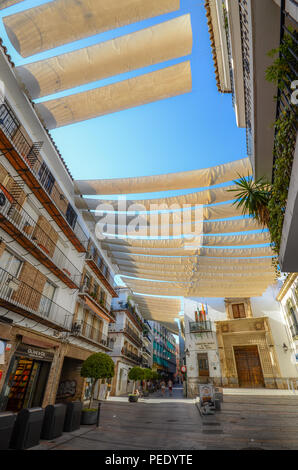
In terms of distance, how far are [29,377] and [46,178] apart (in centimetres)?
1006

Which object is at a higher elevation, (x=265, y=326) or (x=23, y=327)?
(x=265, y=326)

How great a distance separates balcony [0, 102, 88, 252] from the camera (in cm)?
929

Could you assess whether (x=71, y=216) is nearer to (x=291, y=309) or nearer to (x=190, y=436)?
(x=190, y=436)

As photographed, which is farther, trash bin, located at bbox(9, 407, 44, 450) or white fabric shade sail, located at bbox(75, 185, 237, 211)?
white fabric shade sail, located at bbox(75, 185, 237, 211)

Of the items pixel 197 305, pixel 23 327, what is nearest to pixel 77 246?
pixel 23 327

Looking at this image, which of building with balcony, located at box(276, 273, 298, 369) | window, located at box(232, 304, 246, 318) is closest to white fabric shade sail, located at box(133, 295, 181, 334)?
window, located at box(232, 304, 246, 318)

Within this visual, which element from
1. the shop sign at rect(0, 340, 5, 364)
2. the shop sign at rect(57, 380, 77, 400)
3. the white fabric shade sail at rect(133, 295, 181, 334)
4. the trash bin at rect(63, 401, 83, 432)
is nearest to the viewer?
the trash bin at rect(63, 401, 83, 432)

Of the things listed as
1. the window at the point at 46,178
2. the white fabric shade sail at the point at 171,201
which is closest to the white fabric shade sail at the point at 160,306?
the white fabric shade sail at the point at 171,201

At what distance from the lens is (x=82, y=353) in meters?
15.8

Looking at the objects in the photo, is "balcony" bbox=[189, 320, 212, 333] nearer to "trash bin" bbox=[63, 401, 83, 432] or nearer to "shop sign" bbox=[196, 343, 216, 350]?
"shop sign" bbox=[196, 343, 216, 350]

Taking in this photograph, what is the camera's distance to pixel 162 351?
63500 millimetres

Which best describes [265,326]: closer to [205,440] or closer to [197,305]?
[197,305]
